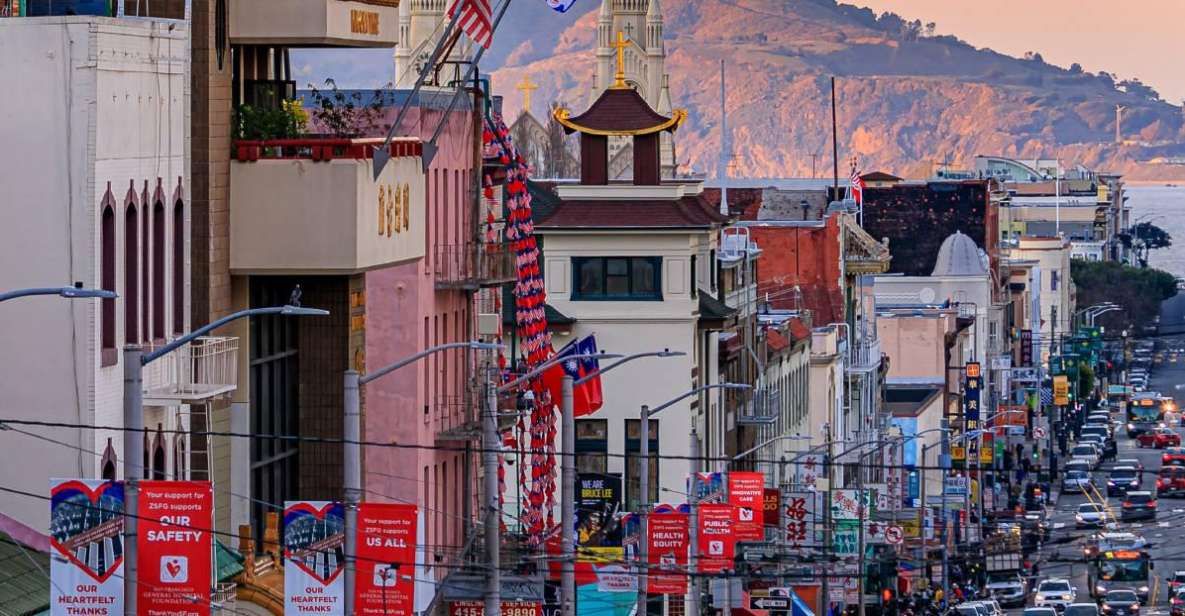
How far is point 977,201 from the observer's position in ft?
606

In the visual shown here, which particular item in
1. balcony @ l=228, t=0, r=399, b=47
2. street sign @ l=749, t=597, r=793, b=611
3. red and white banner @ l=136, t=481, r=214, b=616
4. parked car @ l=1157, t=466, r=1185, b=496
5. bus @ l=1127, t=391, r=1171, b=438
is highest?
balcony @ l=228, t=0, r=399, b=47

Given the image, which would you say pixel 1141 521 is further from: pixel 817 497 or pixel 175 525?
pixel 175 525

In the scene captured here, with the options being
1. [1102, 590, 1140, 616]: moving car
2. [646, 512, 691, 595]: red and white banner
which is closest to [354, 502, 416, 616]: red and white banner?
[646, 512, 691, 595]: red and white banner

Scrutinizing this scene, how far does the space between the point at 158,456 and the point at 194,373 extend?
77.3 inches

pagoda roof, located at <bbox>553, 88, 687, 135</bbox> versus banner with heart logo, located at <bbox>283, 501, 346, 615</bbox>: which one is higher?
pagoda roof, located at <bbox>553, 88, 687, 135</bbox>

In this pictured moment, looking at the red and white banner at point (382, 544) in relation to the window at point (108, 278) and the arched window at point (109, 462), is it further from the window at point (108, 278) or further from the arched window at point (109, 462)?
the window at point (108, 278)

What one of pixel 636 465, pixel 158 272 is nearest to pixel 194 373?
pixel 158 272

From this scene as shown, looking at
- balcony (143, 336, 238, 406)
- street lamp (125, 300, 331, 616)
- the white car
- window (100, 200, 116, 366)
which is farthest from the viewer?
the white car

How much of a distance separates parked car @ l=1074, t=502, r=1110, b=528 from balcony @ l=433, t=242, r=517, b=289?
53.0m

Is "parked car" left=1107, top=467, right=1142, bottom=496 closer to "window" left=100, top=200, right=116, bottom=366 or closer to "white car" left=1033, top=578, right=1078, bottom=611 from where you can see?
"white car" left=1033, top=578, right=1078, bottom=611

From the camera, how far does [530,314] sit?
61.0 meters

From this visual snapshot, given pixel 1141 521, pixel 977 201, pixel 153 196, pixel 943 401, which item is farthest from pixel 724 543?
pixel 977 201

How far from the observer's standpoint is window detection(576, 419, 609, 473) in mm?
78125

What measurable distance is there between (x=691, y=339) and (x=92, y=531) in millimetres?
47552
